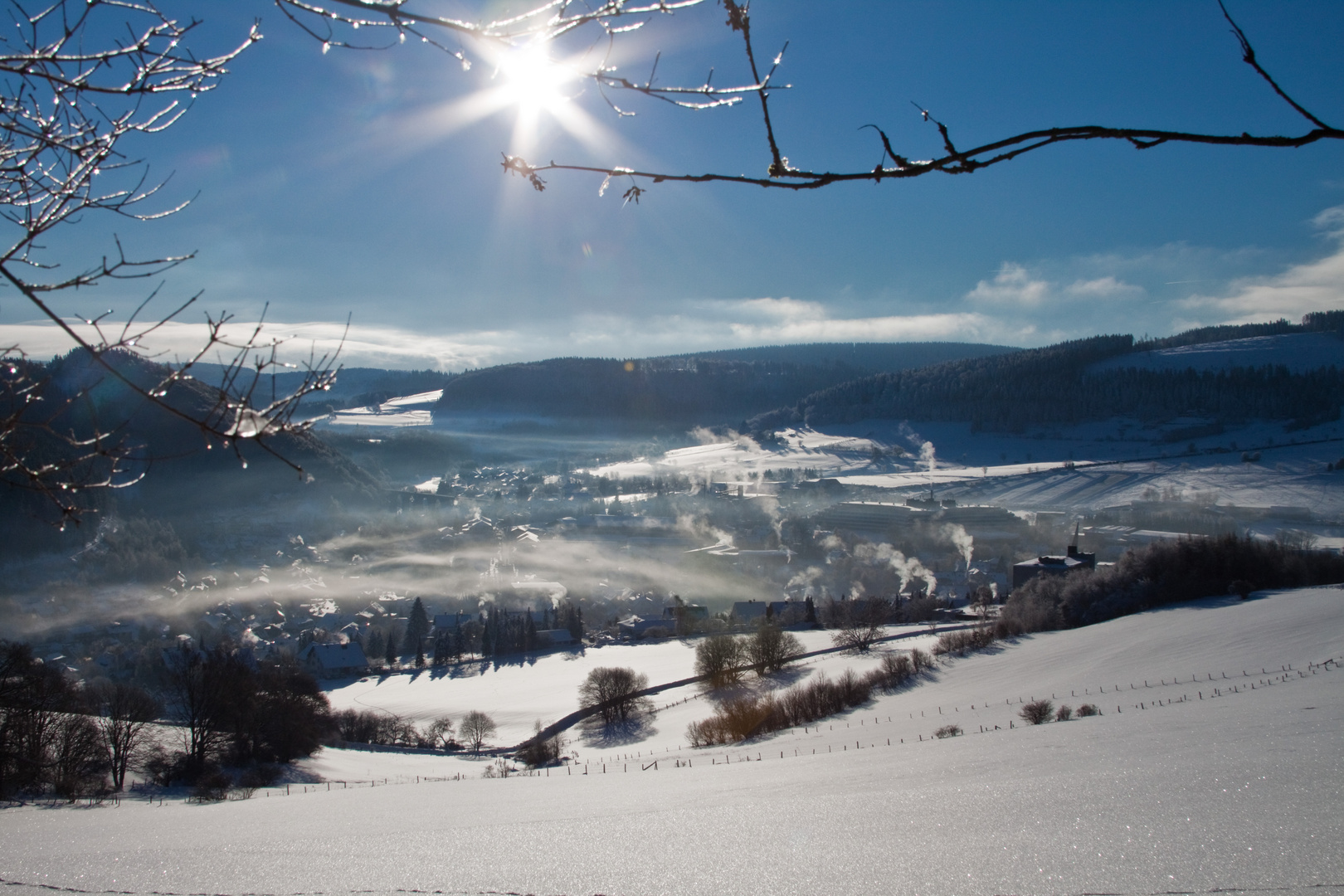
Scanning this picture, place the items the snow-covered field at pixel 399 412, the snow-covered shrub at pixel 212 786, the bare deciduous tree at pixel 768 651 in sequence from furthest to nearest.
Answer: the snow-covered field at pixel 399 412 < the bare deciduous tree at pixel 768 651 < the snow-covered shrub at pixel 212 786

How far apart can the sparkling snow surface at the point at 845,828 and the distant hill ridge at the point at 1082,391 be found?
83276 millimetres

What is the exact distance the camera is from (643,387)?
133 meters

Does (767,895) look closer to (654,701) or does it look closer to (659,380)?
(654,701)

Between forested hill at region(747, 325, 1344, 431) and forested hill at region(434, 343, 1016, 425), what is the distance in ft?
68.6

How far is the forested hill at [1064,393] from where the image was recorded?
73688 mm

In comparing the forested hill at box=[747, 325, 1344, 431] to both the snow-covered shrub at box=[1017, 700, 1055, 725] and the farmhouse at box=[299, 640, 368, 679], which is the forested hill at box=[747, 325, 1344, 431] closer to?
the farmhouse at box=[299, 640, 368, 679]

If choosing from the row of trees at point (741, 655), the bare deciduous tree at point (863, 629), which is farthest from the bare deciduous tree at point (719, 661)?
the bare deciduous tree at point (863, 629)

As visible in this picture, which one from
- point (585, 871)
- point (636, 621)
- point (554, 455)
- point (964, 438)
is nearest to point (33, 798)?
point (585, 871)

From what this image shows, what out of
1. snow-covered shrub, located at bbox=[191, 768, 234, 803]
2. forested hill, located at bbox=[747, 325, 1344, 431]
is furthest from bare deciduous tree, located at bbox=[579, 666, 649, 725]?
forested hill, located at bbox=[747, 325, 1344, 431]

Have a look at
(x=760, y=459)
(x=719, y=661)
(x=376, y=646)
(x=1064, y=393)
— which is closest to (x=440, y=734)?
(x=719, y=661)

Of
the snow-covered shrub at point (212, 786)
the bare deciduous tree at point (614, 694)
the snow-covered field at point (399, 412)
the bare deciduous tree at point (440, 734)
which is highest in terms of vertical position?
the snow-covered field at point (399, 412)

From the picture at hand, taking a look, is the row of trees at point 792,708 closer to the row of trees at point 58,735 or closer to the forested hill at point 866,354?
the row of trees at point 58,735

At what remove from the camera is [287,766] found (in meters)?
15.8

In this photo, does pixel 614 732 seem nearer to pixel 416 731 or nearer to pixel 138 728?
pixel 416 731
